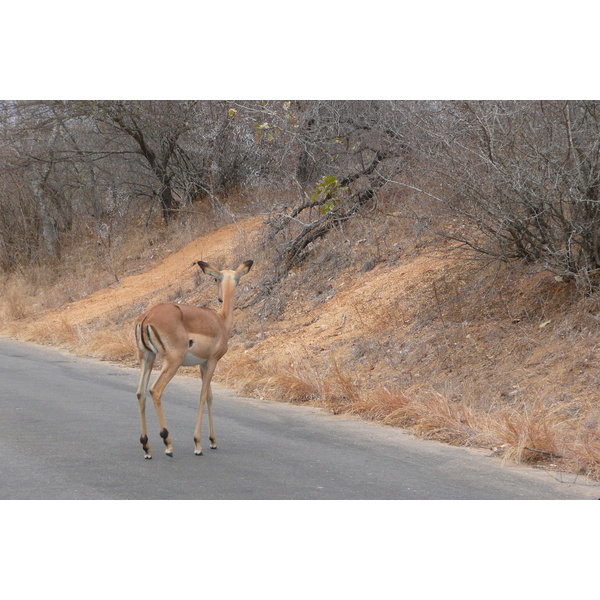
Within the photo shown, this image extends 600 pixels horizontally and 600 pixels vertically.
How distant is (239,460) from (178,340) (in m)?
1.41

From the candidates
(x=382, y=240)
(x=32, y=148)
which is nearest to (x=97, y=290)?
(x=32, y=148)

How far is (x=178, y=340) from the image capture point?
7848mm

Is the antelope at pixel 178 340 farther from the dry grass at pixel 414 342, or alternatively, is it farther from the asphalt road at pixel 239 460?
the dry grass at pixel 414 342

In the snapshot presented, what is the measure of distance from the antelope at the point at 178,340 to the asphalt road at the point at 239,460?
1.96 feet

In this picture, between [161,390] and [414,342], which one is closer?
[161,390]

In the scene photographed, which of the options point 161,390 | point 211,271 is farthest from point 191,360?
point 211,271

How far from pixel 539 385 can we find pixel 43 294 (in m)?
21.9

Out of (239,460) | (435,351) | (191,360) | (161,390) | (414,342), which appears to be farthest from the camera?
(414,342)

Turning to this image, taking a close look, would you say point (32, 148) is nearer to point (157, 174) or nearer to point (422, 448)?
point (157, 174)

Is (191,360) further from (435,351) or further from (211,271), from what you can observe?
(435,351)

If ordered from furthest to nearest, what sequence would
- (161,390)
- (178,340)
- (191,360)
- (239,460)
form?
(239,460)
(191,360)
(178,340)
(161,390)

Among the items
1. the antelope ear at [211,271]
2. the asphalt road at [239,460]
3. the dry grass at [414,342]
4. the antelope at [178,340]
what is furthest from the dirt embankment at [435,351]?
the antelope ear at [211,271]

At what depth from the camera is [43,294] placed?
94.8ft

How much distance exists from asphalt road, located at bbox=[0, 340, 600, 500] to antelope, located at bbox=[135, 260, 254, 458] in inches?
23.5
